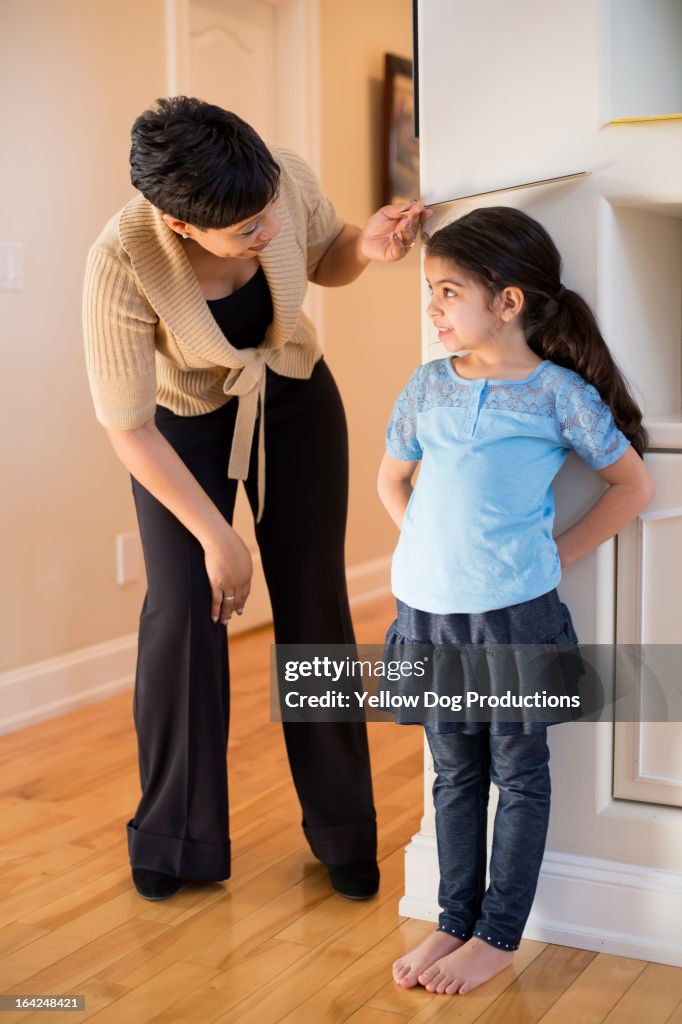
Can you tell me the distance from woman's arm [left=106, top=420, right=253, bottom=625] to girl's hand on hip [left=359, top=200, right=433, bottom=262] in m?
0.41

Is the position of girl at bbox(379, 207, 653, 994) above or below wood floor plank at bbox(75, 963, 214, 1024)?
above

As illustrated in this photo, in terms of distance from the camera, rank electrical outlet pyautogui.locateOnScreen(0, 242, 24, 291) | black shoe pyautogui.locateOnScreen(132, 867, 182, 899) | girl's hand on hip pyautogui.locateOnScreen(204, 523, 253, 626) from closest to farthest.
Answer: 1. girl's hand on hip pyautogui.locateOnScreen(204, 523, 253, 626)
2. black shoe pyautogui.locateOnScreen(132, 867, 182, 899)
3. electrical outlet pyautogui.locateOnScreen(0, 242, 24, 291)

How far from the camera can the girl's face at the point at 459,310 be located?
4.83 ft

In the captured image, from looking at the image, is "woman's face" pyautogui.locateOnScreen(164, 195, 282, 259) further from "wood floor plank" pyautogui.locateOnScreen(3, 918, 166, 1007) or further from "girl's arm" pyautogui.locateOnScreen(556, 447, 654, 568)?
"wood floor plank" pyautogui.locateOnScreen(3, 918, 166, 1007)

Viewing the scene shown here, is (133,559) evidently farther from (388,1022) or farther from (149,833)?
(388,1022)

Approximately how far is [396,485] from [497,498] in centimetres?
21

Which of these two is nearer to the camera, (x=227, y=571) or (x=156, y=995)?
(x=156, y=995)

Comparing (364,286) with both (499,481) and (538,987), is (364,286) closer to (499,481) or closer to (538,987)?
(499,481)

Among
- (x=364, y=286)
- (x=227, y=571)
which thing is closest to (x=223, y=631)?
(x=227, y=571)

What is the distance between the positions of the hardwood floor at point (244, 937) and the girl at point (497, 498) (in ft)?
0.26

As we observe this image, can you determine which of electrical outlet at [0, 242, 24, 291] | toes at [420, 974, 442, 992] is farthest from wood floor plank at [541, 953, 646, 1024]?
electrical outlet at [0, 242, 24, 291]

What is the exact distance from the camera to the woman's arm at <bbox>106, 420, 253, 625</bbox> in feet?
5.47

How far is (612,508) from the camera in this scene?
153cm

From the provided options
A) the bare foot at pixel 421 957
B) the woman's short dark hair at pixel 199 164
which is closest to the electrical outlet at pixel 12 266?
the woman's short dark hair at pixel 199 164
